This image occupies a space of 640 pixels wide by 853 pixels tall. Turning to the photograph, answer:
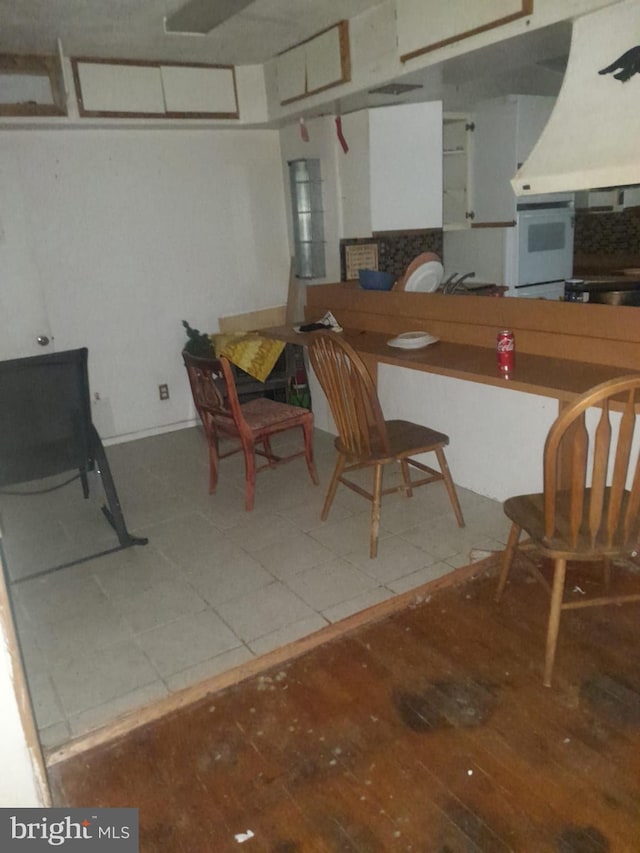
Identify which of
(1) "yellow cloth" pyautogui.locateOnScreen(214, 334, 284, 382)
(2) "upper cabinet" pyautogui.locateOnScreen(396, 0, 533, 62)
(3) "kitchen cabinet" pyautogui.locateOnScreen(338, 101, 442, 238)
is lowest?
(1) "yellow cloth" pyautogui.locateOnScreen(214, 334, 284, 382)

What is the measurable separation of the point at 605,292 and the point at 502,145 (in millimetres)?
2242

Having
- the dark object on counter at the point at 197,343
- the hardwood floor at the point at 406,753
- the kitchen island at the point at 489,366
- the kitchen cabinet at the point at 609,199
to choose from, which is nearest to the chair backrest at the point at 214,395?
the kitchen island at the point at 489,366

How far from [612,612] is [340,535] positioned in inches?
44.4

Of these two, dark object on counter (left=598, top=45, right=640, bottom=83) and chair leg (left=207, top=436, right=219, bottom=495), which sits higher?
dark object on counter (left=598, top=45, right=640, bottom=83)

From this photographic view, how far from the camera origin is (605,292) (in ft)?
9.33

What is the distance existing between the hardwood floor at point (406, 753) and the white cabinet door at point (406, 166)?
8.93ft

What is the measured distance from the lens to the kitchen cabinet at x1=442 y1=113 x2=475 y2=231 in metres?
4.78

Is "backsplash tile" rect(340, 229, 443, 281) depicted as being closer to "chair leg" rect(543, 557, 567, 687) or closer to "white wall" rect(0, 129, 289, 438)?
"white wall" rect(0, 129, 289, 438)

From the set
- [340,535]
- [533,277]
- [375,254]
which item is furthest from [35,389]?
[533,277]

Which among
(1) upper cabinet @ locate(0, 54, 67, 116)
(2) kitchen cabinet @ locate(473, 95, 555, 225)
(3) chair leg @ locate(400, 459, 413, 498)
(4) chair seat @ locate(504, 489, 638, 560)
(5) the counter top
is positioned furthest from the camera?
(2) kitchen cabinet @ locate(473, 95, 555, 225)

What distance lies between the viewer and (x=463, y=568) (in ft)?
8.14

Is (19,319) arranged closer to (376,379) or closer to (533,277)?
(376,379)

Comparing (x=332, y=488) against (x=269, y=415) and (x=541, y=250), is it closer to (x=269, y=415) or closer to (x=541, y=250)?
(x=269, y=415)

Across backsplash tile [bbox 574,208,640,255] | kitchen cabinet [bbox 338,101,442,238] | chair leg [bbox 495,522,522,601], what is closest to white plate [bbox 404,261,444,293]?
kitchen cabinet [bbox 338,101,442,238]
